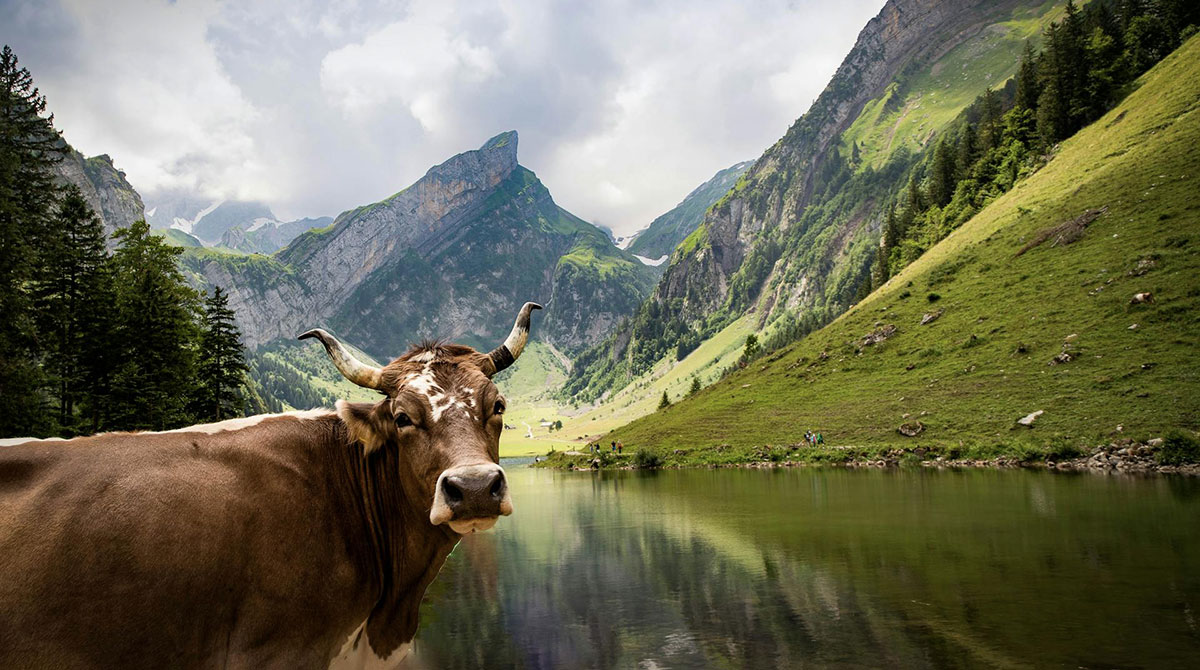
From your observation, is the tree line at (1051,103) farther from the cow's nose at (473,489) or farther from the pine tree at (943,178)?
the cow's nose at (473,489)

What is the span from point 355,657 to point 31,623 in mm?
2086

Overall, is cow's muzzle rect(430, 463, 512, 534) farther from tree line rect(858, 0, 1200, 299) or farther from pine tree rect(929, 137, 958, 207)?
pine tree rect(929, 137, 958, 207)

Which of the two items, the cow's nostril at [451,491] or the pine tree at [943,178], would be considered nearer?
the cow's nostril at [451,491]

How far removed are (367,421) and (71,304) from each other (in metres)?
34.0

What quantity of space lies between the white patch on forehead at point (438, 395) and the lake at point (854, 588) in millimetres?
7138

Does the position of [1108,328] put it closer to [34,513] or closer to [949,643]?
[949,643]

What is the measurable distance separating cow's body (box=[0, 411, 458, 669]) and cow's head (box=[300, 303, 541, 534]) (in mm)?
336

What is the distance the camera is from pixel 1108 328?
43281 mm

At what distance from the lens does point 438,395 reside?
502cm

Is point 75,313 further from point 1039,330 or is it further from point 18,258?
point 1039,330

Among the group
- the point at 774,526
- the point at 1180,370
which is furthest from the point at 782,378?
the point at 774,526

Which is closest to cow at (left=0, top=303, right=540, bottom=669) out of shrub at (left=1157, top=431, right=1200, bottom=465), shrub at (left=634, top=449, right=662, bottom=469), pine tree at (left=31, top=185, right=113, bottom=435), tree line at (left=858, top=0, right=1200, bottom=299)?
pine tree at (left=31, top=185, right=113, bottom=435)

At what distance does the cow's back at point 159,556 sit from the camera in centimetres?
360

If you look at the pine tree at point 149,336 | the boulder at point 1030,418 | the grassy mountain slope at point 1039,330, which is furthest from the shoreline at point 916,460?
the pine tree at point 149,336
